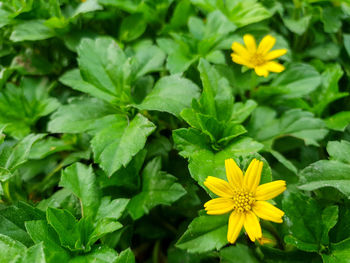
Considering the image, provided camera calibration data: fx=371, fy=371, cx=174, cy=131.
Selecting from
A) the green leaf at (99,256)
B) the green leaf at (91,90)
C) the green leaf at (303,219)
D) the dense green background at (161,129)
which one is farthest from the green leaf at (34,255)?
the green leaf at (303,219)

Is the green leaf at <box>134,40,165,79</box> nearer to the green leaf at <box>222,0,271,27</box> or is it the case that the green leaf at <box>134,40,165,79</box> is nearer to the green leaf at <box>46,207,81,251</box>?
the green leaf at <box>222,0,271,27</box>

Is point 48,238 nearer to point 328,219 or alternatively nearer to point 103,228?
point 103,228

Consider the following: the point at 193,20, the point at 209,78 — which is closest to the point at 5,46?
the point at 193,20

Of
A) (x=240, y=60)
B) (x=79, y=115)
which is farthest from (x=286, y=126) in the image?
(x=79, y=115)

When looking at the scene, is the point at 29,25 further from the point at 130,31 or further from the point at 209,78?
the point at 209,78

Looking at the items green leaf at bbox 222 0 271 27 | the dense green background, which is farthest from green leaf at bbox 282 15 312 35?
green leaf at bbox 222 0 271 27

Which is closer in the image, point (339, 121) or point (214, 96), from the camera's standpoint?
point (214, 96)
